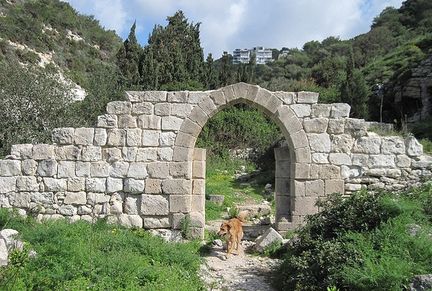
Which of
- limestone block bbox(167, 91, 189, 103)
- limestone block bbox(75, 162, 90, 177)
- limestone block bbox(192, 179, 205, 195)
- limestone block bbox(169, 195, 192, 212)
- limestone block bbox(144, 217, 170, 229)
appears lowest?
limestone block bbox(144, 217, 170, 229)

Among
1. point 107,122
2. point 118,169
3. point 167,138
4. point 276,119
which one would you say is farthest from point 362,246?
point 107,122

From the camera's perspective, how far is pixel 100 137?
377 inches

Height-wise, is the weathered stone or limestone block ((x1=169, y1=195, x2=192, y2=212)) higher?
limestone block ((x1=169, y1=195, x2=192, y2=212))

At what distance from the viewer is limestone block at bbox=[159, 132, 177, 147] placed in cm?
956

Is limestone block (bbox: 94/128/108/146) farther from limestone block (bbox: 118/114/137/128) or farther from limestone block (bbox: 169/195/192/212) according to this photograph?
limestone block (bbox: 169/195/192/212)

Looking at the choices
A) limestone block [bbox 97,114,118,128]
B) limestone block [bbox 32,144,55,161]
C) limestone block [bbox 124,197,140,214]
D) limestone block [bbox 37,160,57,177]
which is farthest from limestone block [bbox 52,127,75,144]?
limestone block [bbox 124,197,140,214]

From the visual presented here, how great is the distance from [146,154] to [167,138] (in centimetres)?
57

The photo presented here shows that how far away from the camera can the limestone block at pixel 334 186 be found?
954 cm

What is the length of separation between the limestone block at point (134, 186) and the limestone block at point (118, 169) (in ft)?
0.64

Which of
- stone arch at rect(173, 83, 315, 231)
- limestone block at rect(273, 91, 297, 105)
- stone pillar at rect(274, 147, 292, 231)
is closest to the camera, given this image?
stone arch at rect(173, 83, 315, 231)

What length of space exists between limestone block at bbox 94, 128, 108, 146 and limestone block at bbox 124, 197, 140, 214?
4.37 feet

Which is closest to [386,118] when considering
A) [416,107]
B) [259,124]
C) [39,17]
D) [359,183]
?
[416,107]

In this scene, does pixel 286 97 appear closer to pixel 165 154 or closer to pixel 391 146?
pixel 391 146

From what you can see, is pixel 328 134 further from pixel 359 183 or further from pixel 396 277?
pixel 396 277
